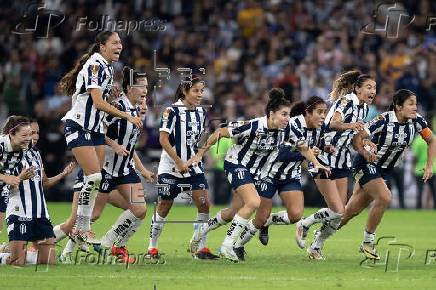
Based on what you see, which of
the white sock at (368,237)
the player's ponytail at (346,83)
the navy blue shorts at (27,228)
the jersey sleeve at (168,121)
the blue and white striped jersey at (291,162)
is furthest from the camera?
the player's ponytail at (346,83)

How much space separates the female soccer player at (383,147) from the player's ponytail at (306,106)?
605mm

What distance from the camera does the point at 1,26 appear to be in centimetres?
2288

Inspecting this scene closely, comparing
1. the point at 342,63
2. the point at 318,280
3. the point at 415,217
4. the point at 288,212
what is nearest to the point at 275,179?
the point at 288,212

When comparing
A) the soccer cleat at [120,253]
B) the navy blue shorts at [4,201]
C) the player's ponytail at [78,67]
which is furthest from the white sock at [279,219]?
the navy blue shorts at [4,201]

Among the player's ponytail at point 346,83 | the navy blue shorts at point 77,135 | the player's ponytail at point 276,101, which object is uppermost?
the player's ponytail at point 346,83

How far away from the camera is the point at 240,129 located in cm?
1039

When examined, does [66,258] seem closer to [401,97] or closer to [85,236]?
[85,236]

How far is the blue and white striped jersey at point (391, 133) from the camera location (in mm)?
11070

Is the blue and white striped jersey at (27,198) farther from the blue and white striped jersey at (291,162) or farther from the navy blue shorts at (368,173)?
the navy blue shorts at (368,173)

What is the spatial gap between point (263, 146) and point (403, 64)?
11.0 m

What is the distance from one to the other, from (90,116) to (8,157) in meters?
0.93

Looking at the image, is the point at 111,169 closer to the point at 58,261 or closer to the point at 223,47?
the point at 58,261

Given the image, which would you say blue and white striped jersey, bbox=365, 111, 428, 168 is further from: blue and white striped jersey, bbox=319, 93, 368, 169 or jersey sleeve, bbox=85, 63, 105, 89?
jersey sleeve, bbox=85, 63, 105, 89

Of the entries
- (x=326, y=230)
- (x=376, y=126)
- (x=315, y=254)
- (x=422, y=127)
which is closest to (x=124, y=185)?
(x=315, y=254)
